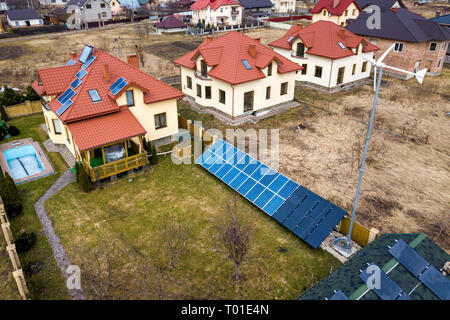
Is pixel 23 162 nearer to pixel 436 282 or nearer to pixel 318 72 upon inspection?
pixel 436 282

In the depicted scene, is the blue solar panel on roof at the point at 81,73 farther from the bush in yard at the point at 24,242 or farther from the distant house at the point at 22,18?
the distant house at the point at 22,18

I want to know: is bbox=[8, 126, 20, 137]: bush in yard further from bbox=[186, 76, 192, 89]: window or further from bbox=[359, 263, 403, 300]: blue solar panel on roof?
bbox=[359, 263, 403, 300]: blue solar panel on roof

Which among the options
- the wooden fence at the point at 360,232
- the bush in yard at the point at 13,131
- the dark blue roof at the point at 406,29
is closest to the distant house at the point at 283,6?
the dark blue roof at the point at 406,29

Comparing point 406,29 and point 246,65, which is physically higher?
point 406,29

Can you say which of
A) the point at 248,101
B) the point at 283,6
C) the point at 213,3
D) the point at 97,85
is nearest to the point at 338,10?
the point at 213,3

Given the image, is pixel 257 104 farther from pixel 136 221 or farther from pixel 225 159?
pixel 136 221
